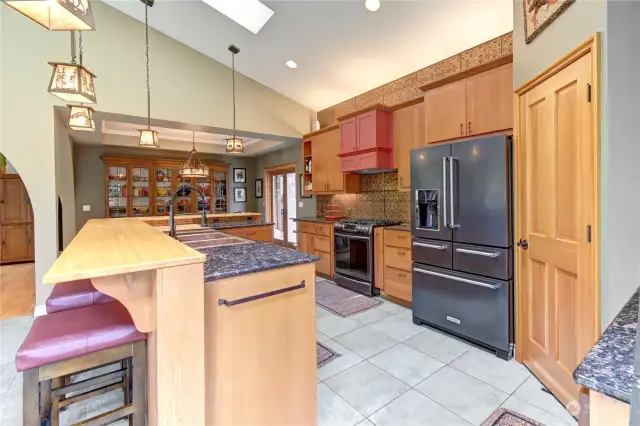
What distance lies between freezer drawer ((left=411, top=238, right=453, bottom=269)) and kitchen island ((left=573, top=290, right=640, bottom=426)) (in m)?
2.03

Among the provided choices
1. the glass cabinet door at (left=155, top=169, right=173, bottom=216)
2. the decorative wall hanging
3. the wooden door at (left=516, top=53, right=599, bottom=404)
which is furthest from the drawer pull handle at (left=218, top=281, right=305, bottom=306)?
the glass cabinet door at (left=155, top=169, right=173, bottom=216)

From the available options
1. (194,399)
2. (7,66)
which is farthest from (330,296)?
(7,66)

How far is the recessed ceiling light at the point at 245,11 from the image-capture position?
3.18 meters

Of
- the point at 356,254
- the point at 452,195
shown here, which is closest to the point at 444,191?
the point at 452,195

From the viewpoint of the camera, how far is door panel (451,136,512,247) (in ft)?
7.61

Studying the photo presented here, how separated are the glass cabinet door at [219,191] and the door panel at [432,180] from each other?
6188 millimetres

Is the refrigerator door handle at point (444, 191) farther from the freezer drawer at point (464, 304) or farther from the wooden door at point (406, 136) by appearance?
the wooden door at point (406, 136)

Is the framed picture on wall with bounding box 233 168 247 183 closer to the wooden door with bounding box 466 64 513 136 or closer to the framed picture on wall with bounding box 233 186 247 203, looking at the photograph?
the framed picture on wall with bounding box 233 186 247 203

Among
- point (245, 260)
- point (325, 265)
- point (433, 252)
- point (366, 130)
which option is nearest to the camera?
point (245, 260)

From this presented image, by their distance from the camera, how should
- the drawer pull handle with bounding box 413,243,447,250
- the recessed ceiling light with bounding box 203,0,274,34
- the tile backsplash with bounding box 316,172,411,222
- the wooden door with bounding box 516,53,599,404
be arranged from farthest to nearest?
the tile backsplash with bounding box 316,172,411,222 < the recessed ceiling light with bounding box 203,0,274,34 < the drawer pull handle with bounding box 413,243,447,250 < the wooden door with bounding box 516,53,599,404

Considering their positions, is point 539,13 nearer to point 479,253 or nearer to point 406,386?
point 479,253

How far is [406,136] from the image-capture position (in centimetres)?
379

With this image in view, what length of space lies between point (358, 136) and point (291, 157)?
261 centimetres

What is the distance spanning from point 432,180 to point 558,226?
109 cm
